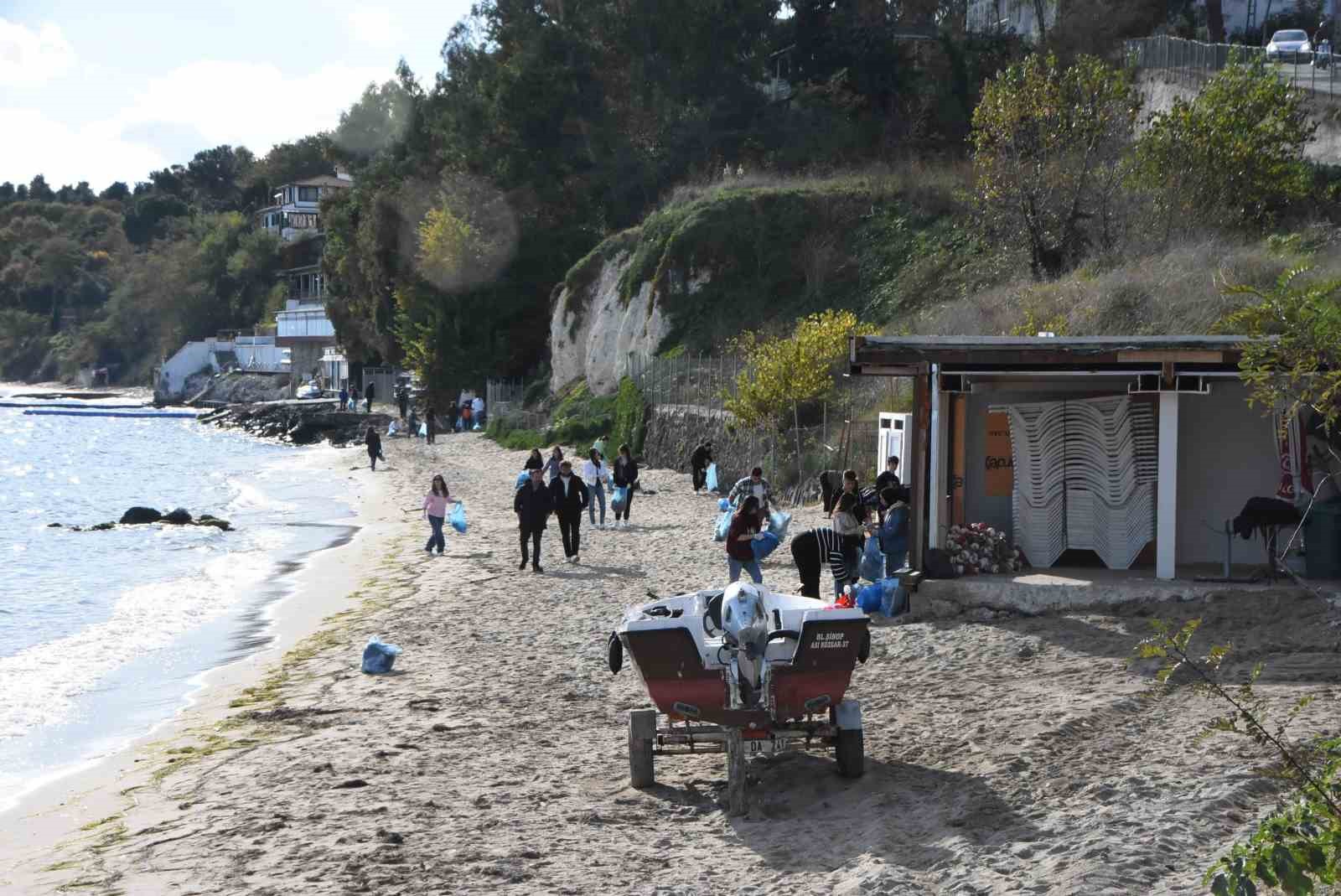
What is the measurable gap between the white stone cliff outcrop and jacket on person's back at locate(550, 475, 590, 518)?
21.7 m

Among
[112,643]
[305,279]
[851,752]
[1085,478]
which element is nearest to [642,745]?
[851,752]

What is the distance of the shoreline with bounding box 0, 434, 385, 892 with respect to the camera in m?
9.08

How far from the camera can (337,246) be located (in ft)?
239

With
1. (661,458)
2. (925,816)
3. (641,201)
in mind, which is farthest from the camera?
(641,201)

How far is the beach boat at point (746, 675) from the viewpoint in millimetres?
8258

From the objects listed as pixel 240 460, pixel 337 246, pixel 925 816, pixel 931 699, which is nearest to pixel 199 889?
pixel 925 816

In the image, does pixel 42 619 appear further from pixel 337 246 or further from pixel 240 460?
pixel 337 246

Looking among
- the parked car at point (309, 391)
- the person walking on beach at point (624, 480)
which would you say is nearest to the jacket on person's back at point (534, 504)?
the person walking on beach at point (624, 480)

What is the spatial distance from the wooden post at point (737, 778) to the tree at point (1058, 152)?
25.7 meters

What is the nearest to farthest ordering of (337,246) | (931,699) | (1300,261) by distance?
(931,699) → (1300,261) → (337,246)

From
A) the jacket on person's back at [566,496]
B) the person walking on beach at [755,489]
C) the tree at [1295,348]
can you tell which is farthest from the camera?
the jacket on person's back at [566,496]

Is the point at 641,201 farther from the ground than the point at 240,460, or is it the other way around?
the point at 641,201

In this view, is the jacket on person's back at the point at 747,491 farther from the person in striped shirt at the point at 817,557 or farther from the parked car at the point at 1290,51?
the parked car at the point at 1290,51

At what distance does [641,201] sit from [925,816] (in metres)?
47.5
